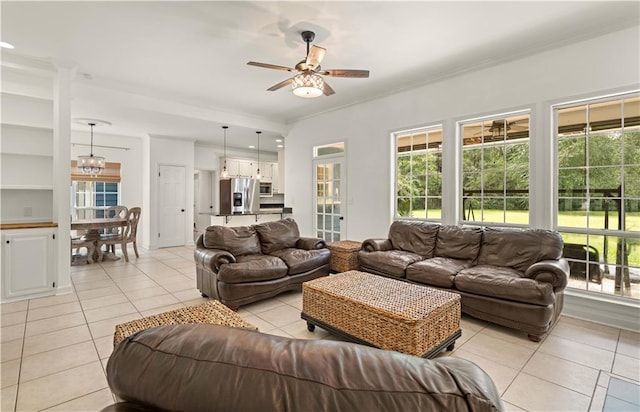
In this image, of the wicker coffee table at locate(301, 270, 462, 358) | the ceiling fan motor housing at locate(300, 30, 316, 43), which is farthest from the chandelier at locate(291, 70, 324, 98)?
the wicker coffee table at locate(301, 270, 462, 358)

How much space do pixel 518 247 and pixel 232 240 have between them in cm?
334

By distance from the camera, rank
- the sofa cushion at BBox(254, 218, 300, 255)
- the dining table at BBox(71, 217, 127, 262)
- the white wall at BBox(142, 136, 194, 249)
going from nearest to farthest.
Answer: the sofa cushion at BBox(254, 218, 300, 255) → the dining table at BBox(71, 217, 127, 262) → the white wall at BBox(142, 136, 194, 249)

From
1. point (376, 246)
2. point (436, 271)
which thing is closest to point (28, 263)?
A: point (376, 246)

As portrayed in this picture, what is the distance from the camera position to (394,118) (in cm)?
489

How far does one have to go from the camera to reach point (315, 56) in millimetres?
2805

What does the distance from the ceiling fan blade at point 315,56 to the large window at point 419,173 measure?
2.39m

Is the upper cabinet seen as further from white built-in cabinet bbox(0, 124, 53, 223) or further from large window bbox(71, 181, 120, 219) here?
white built-in cabinet bbox(0, 124, 53, 223)

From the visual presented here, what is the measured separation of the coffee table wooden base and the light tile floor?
0.25ft

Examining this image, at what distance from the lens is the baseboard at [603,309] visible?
2.90 meters

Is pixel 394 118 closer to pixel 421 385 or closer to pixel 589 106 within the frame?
pixel 589 106

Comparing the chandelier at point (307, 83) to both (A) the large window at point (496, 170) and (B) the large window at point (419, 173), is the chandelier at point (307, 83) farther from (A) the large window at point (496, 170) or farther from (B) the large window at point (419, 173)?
(A) the large window at point (496, 170)

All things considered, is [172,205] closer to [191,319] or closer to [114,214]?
[114,214]

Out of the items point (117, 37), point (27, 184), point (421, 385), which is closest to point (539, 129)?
point (421, 385)

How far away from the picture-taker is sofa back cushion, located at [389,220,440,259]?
13.2 ft
